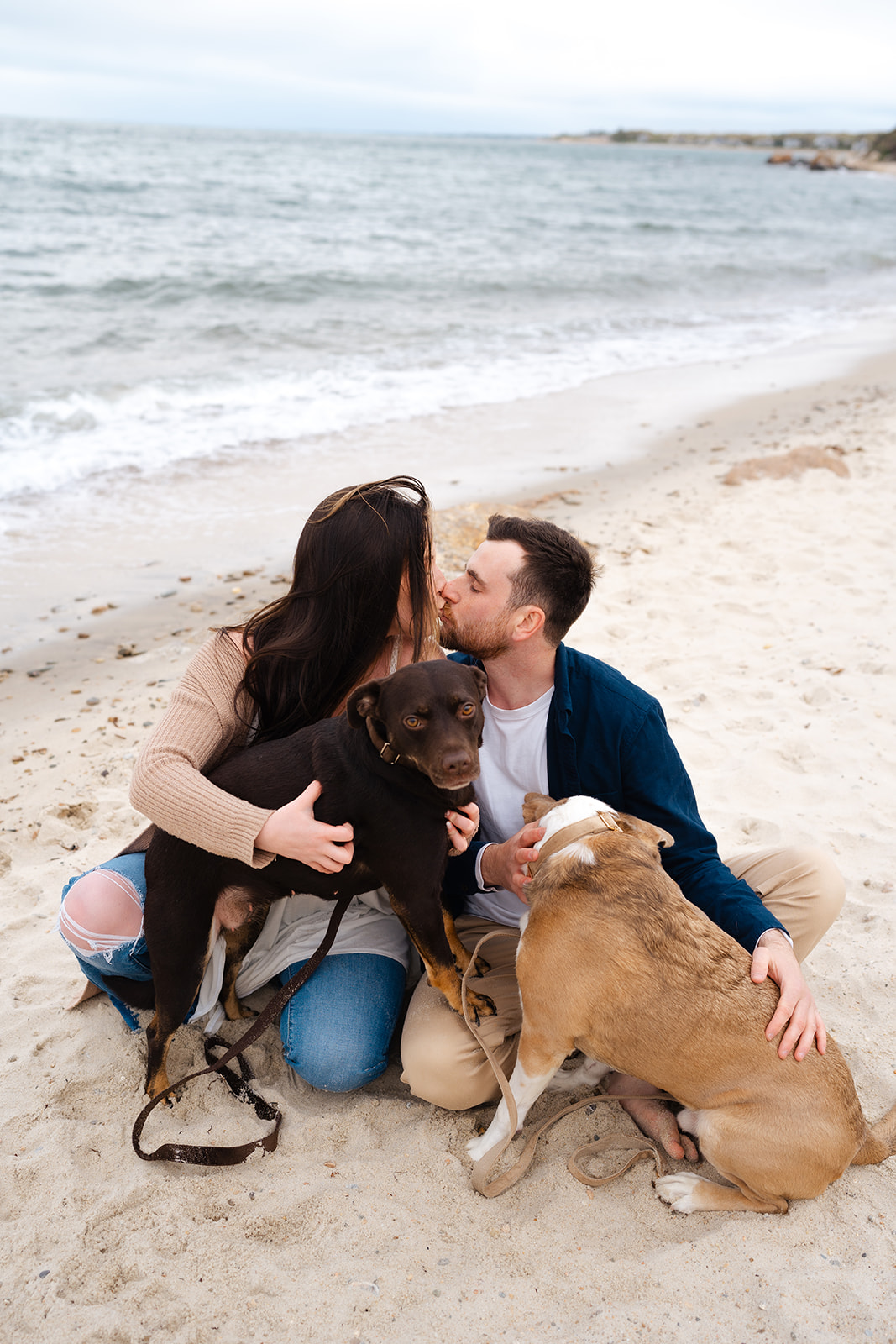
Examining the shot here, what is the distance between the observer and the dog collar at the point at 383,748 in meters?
2.82

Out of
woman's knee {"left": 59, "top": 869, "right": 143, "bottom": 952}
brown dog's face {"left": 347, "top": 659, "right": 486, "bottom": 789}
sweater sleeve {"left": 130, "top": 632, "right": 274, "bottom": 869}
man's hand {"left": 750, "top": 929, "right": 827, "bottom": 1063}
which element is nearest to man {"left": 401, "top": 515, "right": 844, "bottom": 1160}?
man's hand {"left": 750, "top": 929, "right": 827, "bottom": 1063}

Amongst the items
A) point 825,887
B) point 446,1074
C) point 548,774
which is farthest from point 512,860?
point 825,887

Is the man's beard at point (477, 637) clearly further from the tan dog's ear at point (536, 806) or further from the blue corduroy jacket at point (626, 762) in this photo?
the tan dog's ear at point (536, 806)

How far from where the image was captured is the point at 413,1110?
312cm

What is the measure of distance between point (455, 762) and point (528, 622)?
2.37 feet

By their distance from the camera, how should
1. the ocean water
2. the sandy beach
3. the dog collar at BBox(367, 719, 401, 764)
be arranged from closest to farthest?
the sandy beach < the dog collar at BBox(367, 719, 401, 764) < the ocean water

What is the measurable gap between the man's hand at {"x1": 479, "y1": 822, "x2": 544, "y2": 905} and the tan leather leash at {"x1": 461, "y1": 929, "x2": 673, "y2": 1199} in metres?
0.32

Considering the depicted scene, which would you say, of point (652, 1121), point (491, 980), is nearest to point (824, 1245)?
point (652, 1121)

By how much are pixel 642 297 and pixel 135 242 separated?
13.3m

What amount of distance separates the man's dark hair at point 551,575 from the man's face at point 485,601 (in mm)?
37

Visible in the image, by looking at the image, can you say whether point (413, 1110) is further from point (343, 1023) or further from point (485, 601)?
point (485, 601)

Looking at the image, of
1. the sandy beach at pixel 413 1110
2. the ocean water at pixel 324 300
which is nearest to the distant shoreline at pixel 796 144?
the ocean water at pixel 324 300

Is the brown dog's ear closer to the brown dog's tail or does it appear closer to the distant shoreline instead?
the brown dog's tail

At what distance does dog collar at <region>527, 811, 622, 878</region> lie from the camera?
2.80 m
